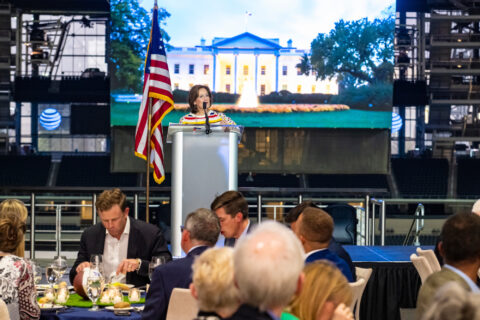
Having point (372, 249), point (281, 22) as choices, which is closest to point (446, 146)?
point (281, 22)

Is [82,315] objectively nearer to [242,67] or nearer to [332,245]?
[332,245]

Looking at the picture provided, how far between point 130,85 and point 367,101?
6.49 meters

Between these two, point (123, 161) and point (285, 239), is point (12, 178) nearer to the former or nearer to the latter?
point (123, 161)

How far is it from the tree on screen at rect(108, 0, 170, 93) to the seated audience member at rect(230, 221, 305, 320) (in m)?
20.9

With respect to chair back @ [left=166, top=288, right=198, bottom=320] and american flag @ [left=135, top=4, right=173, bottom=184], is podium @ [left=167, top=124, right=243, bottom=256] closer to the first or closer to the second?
american flag @ [left=135, top=4, right=173, bottom=184]

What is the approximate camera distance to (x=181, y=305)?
350 cm

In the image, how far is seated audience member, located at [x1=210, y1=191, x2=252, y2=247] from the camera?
15.8 feet

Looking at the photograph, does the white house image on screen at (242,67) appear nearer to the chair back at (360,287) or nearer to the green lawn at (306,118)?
the green lawn at (306,118)

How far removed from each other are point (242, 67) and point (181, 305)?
18999mm

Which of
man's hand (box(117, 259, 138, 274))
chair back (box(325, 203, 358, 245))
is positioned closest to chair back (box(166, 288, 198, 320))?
man's hand (box(117, 259, 138, 274))

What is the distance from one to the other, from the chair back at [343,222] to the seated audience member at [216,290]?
6939mm

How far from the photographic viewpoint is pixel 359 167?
2111cm

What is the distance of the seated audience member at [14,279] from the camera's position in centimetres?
379

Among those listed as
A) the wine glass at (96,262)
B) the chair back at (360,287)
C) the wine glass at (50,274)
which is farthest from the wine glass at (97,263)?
the chair back at (360,287)
